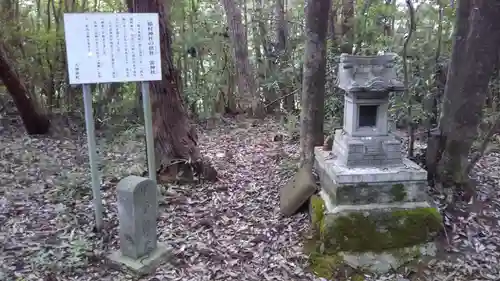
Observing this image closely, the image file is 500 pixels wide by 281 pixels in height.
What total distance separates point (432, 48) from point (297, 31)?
138 inches

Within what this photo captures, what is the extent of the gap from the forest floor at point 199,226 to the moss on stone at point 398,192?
1.92 feet

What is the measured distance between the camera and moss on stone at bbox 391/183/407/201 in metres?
3.79

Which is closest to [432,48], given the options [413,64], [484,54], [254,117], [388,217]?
[413,64]

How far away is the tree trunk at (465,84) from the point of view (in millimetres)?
4082

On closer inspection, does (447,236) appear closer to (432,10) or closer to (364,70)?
(364,70)

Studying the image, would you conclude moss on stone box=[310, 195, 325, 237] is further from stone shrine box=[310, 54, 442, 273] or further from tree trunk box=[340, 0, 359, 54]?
tree trunk box=[340, 0, 359, 54]

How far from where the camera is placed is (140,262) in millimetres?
3398

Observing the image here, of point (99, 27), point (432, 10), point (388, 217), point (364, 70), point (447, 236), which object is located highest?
point (432, 10)

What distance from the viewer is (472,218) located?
409cm

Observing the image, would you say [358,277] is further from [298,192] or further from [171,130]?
[171,130]

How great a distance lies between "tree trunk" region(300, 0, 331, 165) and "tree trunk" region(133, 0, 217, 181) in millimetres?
1278

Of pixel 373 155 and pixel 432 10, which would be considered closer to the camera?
pixel 373 155

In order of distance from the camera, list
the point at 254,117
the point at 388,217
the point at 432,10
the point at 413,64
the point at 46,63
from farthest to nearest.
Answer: the point at 254,117 → the point at 46,63 → the point at 413,64 → the point at 432,10 → the point at 388,217

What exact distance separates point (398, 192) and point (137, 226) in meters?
2.37
